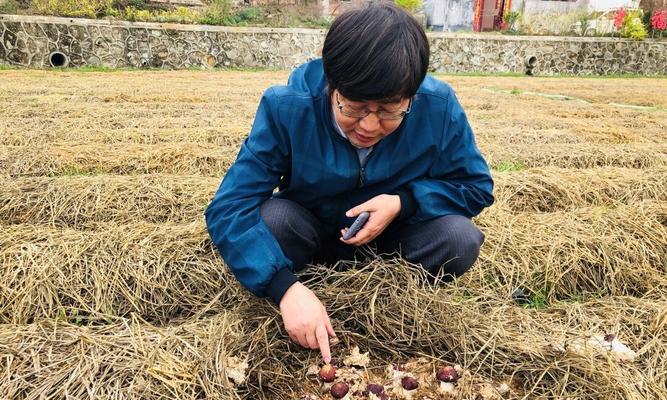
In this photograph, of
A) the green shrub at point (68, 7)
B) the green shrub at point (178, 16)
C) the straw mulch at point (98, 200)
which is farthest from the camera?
the green shrub at point (178, 16)

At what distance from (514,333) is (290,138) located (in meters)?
0.92

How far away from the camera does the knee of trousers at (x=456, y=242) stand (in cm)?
169

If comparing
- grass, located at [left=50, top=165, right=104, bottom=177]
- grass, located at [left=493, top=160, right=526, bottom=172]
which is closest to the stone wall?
grass, located at [left=50, top=165, right=104, bottom=177]

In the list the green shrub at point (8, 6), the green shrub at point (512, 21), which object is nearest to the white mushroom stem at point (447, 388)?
the green shrub at point (8, 6)

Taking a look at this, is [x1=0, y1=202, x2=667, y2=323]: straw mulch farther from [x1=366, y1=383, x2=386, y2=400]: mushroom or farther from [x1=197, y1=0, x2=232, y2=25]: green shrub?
[x1=197, y1=0, x2=232, y2=25]: green shrub

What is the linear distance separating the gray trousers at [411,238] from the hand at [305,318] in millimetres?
245

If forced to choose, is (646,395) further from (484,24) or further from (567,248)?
(484,24)

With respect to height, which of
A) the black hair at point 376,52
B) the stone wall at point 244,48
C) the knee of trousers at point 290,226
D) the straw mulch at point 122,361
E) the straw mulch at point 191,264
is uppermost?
the black hair at point 376,52

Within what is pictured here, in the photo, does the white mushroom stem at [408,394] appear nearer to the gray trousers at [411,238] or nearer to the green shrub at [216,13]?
the gray trousers at [411,238]

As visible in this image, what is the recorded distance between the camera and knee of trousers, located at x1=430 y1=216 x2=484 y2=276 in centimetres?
169

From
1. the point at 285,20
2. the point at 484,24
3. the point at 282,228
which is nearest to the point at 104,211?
the point at 282,228

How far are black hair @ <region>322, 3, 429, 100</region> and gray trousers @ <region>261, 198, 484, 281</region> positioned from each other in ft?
1.68

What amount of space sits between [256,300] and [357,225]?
0.45 metres

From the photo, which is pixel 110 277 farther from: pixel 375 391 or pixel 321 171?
pixel 375 391
